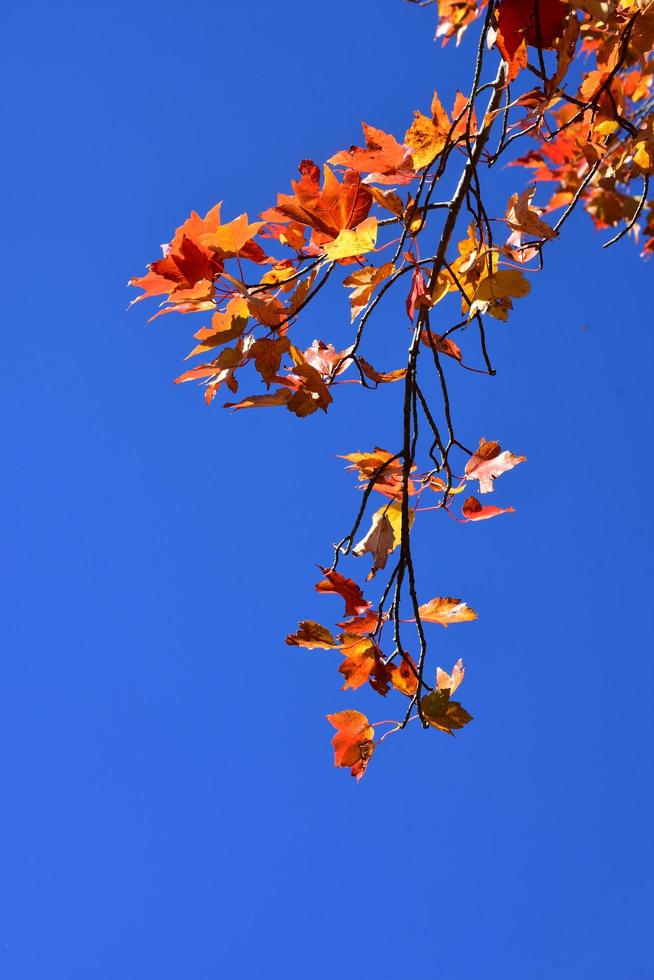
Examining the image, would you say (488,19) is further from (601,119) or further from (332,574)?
(332,574)

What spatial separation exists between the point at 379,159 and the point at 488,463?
0.39m

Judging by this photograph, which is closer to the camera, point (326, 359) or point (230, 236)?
point (230, 236)

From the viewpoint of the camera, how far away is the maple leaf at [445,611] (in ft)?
4.09

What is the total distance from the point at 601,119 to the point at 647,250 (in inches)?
65.3

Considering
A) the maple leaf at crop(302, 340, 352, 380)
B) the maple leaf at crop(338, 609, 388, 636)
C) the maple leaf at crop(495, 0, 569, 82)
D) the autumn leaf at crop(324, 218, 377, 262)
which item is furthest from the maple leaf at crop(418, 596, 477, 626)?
the maple leaf at crop(495, 0, 569, 82)

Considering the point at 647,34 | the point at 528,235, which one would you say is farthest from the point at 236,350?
the point at 647,34

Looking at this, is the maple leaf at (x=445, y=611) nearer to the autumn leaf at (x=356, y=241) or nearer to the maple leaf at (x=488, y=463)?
the maple leaf at (x=488, y=463)

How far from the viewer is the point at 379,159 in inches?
46.2

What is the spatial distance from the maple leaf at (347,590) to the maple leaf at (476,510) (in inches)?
6.7

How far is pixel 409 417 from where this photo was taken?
1.10m

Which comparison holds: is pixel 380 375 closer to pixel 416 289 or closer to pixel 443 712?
pixel 416 289

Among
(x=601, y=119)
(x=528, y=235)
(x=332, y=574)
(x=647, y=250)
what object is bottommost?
(x=332, y=574)

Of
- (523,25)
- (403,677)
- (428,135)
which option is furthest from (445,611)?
(523,25)

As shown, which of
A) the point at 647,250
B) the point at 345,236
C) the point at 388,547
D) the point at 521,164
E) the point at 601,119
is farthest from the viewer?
the point at 647,250
